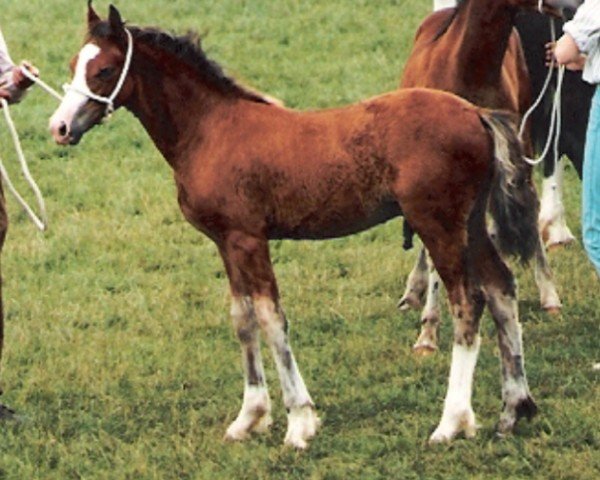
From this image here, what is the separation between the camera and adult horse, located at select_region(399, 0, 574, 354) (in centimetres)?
969

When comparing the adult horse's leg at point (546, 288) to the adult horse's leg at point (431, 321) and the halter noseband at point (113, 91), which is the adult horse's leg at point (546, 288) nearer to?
the adult horse's leg at point (431, 321)

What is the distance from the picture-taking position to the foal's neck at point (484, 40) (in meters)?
9.66

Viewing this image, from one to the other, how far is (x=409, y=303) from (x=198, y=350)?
165cm

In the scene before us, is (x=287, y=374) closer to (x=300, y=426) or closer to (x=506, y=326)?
(x=300, y=426)

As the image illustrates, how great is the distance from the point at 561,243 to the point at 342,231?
15.2 ft

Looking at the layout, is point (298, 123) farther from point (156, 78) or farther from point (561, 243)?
point (561, 243)

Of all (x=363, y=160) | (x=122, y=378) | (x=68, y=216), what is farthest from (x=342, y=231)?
(x=68, y=216)

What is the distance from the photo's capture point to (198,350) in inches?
398

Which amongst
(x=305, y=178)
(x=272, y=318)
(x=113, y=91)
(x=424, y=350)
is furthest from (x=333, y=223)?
(x=424, y=350)

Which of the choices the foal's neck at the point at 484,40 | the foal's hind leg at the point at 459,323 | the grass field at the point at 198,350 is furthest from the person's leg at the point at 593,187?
the foal's neck at the point at 484,40

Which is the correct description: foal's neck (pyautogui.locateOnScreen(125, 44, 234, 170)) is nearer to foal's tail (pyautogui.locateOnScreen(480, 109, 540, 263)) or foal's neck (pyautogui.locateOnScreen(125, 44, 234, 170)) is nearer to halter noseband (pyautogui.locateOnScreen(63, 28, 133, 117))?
halter noseband (pyautogui.locateOnScreen(63, 28, 133, 117))

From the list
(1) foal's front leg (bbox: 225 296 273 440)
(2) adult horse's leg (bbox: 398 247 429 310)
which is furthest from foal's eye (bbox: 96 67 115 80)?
(2) adult horse's leg (bbox: 398 247 429 310)

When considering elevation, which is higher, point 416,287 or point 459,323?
point 459,323

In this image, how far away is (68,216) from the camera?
13.7 metres
